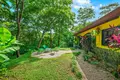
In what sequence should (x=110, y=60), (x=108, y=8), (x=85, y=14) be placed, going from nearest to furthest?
(x=110, y=60) → (x=108, y=8) → (x=85, y=14)

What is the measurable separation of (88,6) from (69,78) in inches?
1915

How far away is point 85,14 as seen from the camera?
52531 mm

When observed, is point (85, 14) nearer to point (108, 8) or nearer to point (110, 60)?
point (108, 8)

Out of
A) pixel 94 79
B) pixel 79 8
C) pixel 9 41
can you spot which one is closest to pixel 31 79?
pixel 9 41

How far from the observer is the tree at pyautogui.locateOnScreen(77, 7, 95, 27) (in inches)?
2056

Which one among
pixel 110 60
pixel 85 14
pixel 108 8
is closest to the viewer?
pixel 110 60

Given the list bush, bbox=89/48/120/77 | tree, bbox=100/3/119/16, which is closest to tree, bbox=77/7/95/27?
tree, bbox=100/3/119/16

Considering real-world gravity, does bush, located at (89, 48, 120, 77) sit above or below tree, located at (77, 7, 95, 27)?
below

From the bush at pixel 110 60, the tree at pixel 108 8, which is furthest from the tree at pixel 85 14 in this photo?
the bush at pixel 110 60

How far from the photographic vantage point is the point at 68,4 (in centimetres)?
2316

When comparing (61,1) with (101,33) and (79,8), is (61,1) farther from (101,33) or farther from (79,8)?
(79,8)

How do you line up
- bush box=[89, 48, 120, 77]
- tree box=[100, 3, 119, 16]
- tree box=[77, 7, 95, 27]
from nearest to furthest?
bush box=[89, 48, 120, 77], tree box=[100, 3, 119, 16], tree box=[77, 7, 95, 27]

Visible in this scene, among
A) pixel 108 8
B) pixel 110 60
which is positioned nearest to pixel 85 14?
pixel 108 8

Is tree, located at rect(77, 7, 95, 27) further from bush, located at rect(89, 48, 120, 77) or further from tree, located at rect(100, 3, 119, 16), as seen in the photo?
bush, located at rect(89, 48, 120, 77)
